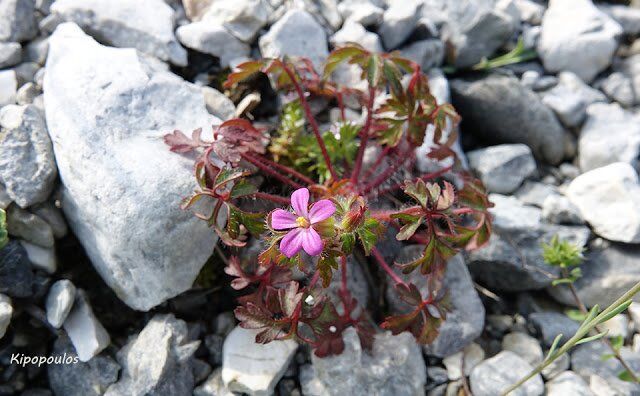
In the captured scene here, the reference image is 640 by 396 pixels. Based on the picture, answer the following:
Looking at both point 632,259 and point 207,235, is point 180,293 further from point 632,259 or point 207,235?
point 632,259

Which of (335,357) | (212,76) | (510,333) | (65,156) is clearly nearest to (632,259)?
(510,333)

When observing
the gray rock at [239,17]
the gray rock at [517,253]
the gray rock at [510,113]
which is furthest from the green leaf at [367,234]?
the gray rock at [510,113]

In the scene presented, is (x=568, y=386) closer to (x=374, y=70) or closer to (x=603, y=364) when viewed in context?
(x=603, y=364)

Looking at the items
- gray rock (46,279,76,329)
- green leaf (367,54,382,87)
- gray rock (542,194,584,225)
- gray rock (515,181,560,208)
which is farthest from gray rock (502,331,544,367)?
gray rock (46,279,76,329)

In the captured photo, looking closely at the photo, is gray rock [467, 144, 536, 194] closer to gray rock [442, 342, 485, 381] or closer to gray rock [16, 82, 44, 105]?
gray rock [442, 342, 485, 381]

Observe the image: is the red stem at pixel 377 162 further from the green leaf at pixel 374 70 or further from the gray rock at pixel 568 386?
the gray rock at pixel 568 386

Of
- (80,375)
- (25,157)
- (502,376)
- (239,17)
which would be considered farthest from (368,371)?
(239,17)
